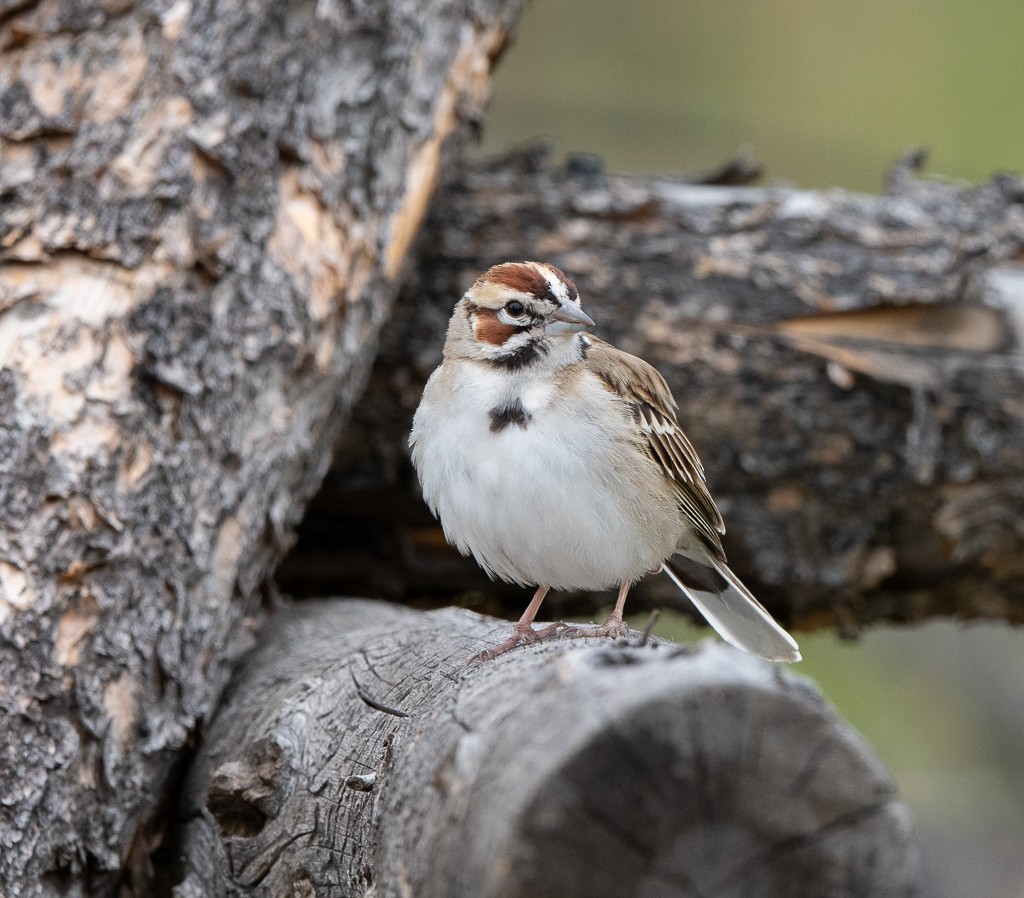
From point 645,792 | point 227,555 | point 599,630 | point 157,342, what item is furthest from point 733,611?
point 645,792

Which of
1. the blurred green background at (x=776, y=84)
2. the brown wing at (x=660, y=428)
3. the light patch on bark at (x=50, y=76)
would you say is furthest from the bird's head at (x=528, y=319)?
the blurred green background at (x=776, y=84)

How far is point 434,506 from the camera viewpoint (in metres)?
3.28

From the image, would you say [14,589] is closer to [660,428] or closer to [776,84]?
[660,428]

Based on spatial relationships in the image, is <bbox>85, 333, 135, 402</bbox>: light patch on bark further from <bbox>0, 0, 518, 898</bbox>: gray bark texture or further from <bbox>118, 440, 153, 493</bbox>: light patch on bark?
<bbox>118, 440, 153, 493</bbox>: light patch on bark

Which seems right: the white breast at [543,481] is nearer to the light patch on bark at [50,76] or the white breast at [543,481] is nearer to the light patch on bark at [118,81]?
the light patch on bark at [118,81]

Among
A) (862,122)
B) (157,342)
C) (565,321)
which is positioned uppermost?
(862,122)

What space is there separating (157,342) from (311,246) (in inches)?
26.4

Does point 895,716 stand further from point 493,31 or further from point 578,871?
point 578,871

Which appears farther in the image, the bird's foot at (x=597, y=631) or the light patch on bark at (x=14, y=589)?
the light patch on bark at (x=14, y=589)

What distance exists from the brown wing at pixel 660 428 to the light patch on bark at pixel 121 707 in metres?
1.48

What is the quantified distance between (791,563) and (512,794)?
312 centimetres

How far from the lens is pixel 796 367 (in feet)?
14.6

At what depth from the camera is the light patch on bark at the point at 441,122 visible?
4.27 metres

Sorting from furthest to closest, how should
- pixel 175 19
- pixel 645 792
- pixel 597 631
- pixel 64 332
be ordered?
pixel 175 19, pixel 64 332, pixel 597 631, pixel 645 792
